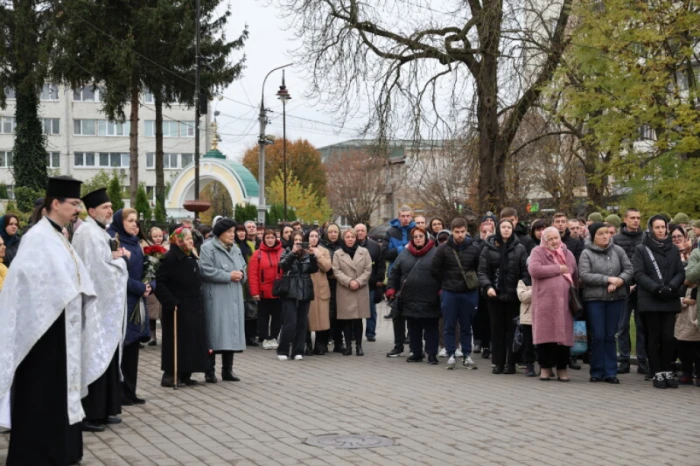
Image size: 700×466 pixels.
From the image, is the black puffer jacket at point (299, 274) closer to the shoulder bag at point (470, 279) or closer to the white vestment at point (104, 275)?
the shoulder bag at point (470, 279)

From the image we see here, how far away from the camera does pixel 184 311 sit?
39.2ft

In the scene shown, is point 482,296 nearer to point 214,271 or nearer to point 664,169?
point 214,271

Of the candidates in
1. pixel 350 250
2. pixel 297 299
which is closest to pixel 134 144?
pixel 350 250

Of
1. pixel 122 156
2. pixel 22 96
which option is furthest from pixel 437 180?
pixel 122 156

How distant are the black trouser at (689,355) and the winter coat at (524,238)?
2.36 meters

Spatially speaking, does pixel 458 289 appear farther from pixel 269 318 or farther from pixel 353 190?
pixel 353 190

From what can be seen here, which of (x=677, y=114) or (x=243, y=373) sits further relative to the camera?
(x=677, y=114)

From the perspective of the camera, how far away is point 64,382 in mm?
7480

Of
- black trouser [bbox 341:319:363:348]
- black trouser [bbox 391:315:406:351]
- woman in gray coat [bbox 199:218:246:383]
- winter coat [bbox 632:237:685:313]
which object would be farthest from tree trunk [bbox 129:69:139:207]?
winter coat [bbox 632:237:685:313]

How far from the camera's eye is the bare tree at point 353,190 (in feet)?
303

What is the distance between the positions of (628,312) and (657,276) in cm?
174

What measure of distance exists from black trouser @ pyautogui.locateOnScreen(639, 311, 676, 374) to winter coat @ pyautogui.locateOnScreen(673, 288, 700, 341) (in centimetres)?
12

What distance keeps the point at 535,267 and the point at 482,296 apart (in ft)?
8.13

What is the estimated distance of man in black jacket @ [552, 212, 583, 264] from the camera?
47.5ft
